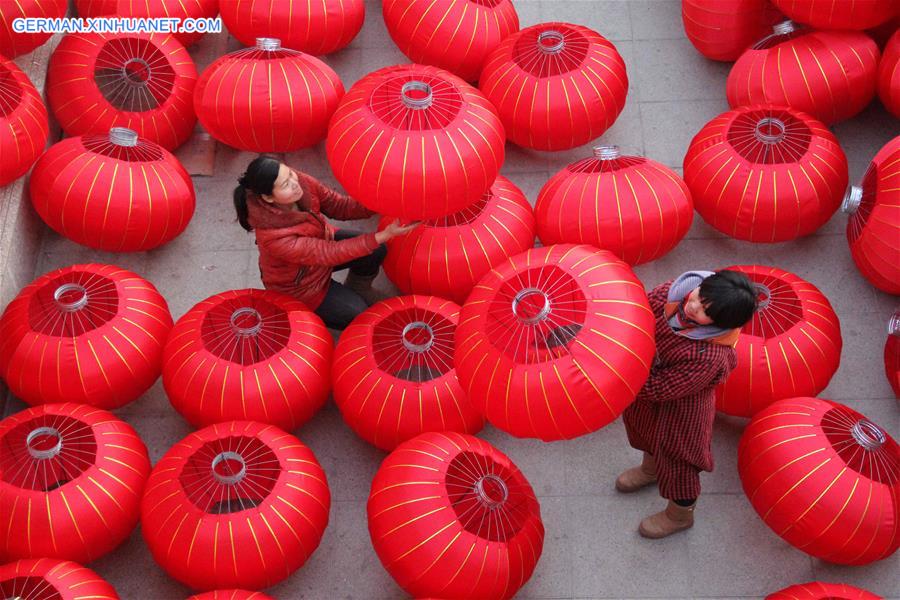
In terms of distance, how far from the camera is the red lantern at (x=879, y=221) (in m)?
4.93

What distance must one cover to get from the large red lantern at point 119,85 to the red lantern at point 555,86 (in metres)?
1.87

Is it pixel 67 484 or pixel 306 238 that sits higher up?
pixel 306 238

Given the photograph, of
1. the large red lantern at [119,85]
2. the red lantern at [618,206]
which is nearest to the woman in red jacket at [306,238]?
the red lantern at [618,206]

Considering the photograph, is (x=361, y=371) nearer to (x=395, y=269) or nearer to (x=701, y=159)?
(x=395, y=269)

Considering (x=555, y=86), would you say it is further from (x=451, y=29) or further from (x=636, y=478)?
(x=636, y=478)

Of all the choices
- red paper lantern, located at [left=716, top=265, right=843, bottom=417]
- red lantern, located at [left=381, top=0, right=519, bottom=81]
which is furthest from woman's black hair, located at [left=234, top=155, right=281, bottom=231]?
red paper lantern, located at [left=716, top=265, right=843, bottom=417]

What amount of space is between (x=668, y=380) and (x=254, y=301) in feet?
6.90

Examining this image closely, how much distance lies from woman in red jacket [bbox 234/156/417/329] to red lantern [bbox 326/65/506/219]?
235 mm

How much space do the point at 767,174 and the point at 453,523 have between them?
2.54 meters

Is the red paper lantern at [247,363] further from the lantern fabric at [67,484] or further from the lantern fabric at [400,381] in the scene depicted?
the lantern fabric at [67,484]

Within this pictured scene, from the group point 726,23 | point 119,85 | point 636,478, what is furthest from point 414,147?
point 726,23

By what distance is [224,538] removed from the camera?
13.5 feet

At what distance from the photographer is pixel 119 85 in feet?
18.9

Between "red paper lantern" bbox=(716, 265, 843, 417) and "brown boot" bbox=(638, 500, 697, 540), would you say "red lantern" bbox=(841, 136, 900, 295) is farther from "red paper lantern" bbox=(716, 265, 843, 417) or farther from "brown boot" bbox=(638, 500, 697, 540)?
"brown boot" bbox=(638, 500, 697, 540)
